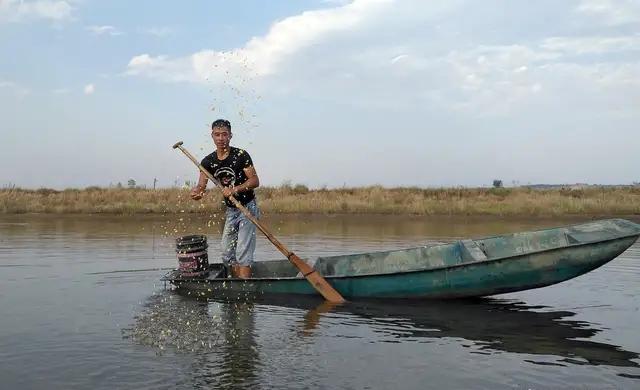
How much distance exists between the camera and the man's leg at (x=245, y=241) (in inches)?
372

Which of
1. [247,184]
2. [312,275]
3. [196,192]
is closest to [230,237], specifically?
[196,192]

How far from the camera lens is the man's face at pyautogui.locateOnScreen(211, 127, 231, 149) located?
9.16 meters

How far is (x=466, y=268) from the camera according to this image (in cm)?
855

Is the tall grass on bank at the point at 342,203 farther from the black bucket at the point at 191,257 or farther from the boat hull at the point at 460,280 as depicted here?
the boat hull at the point at 460,280

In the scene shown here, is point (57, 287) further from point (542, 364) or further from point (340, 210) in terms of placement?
point (340, 210)

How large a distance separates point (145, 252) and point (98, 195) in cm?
2077

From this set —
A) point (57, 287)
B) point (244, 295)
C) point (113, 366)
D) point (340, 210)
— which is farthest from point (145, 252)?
point (340, 210)

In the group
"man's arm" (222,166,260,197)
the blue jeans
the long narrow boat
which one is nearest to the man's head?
"man's arm" (222,166,260,197)

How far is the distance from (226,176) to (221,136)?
0.59m

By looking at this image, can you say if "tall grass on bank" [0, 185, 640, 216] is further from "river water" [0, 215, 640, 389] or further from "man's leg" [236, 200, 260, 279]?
"river water" [0, 215, 640, 389]

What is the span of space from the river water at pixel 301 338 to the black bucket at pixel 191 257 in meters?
0.44

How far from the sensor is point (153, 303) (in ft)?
28.4

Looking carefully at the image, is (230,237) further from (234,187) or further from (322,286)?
(322,286)

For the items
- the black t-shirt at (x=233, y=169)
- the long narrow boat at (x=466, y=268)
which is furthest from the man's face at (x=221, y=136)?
the long narrow boat at (x=466, y=268)
